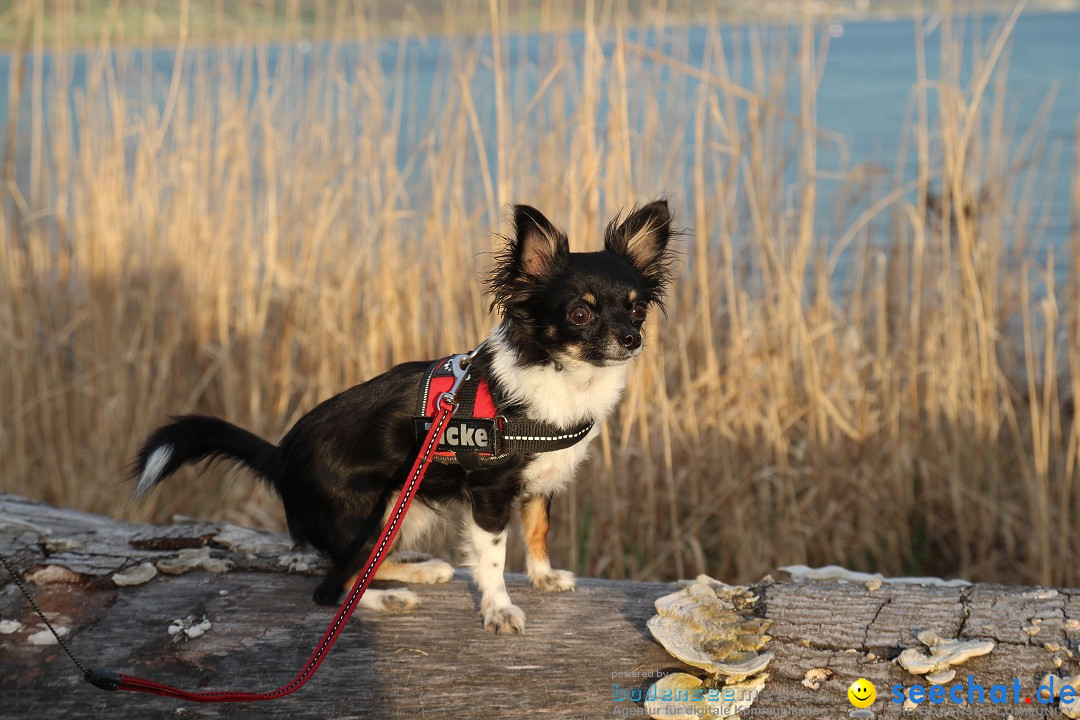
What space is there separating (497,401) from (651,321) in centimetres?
142

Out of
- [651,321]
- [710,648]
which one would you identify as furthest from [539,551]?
[651,321]

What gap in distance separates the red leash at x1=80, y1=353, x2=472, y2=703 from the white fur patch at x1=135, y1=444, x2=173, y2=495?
1.92ft

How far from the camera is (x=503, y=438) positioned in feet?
7.29

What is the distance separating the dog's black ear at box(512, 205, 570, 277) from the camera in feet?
7.22

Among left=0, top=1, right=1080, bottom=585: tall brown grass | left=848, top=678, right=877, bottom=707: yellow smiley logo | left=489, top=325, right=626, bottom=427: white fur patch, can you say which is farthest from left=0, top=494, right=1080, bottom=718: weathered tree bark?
left=0, top=1, right=1080, bottom=585: tall brown grass

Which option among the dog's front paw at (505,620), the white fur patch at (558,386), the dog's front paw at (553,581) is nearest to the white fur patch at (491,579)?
the dog's front paw at (505,620)

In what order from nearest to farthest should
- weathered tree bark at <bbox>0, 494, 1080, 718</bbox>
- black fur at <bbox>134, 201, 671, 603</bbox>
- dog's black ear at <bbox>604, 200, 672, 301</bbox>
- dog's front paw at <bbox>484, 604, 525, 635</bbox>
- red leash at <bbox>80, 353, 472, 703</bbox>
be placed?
red leash at <bbox>80, 353, 472, 703</bbox>
weathered tree bark at <bbox>0, 494, 1080, 718</bbox>
dog's front paw at <bbox>484, 604, 525, 635</bbox>
black fur at <bbox>134, 201, 671, 603</bbox>
dog's black ear at <bbox>604, 200, 672, 301</bbox>

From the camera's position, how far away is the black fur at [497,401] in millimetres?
2254

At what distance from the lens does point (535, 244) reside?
2.26 m

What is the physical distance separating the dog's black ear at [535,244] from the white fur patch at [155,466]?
978 millimetres

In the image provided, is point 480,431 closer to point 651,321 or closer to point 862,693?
point 862,693

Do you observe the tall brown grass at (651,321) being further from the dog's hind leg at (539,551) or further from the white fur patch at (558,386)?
the white fur patch at (558,386)

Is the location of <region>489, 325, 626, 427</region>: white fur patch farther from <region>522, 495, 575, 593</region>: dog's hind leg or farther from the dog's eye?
<region>522, 495, 575, 593</region>: dog's hind leg

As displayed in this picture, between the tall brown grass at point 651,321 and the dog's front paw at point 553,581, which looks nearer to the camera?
the dog's front paw at point 553,581
